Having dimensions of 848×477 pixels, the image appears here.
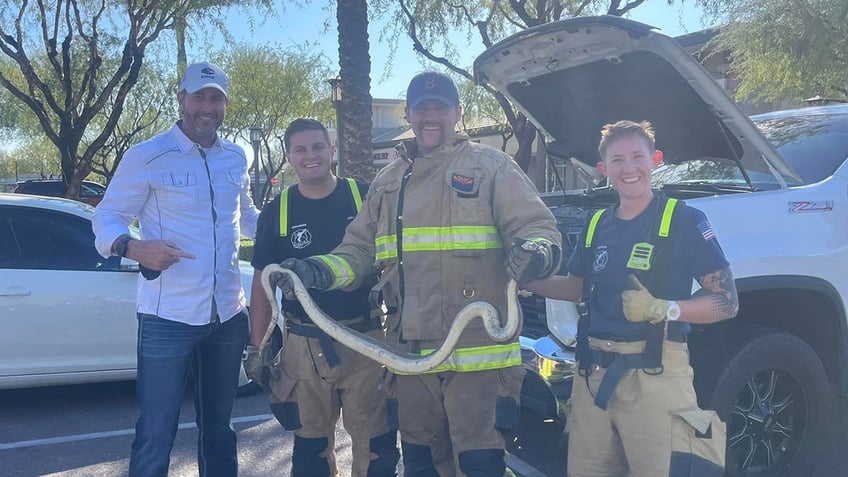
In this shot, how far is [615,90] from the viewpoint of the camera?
3996 millimetres

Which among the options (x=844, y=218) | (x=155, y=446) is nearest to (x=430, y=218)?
(x=155, y=446)

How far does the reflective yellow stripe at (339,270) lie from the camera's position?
2.86m

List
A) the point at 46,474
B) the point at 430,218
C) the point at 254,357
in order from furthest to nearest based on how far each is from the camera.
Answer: the point at 46,474 → the point at 254,357 → the point at 430,218

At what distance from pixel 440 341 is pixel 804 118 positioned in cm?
316

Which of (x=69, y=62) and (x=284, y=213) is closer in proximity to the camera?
(x=284, y=213)

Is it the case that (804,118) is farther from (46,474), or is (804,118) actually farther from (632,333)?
(46,474)

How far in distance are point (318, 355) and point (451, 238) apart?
87 centimetres

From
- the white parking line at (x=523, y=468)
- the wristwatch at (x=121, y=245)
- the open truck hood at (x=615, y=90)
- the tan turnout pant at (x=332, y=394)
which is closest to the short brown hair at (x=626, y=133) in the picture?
the open truck hood at (x=615, y=90)

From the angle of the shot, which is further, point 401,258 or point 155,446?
point 155,446

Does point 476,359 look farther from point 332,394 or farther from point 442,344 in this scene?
point 332,394

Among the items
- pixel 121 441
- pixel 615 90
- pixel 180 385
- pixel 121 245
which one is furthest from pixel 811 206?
pixel 121 441

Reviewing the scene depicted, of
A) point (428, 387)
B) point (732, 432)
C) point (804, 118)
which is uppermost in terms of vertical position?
point (804, 118)

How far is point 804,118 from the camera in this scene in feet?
14.6

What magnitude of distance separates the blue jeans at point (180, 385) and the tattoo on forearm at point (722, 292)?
2.10m
